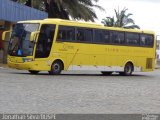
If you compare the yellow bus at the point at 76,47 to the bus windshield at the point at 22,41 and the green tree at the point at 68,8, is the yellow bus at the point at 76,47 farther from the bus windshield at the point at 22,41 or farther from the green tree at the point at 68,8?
the green tree at the point at 68,8

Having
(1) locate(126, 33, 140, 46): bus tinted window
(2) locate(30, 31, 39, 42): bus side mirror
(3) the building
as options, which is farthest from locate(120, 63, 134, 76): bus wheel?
(3) the building

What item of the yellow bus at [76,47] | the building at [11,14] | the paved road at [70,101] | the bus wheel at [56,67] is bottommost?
the paved road at [70,101]

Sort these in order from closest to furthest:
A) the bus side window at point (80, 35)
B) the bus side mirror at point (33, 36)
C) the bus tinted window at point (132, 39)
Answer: the bus side mirror at point (33, 36) < the bus side window at point (80, 35) < the bus tinted window at point (132, 39)

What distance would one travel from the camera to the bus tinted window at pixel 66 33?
28.4 m

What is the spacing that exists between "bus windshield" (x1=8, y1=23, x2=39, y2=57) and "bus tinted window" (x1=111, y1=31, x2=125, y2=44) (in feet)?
19.7

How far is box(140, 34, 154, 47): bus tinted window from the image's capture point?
34.1 metres

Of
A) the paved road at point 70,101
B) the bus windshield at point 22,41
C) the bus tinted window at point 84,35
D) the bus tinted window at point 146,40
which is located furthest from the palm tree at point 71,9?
the paved road at point 70,101

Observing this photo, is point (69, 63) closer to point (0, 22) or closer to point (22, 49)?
point (22, 49)

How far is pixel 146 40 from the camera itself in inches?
1356

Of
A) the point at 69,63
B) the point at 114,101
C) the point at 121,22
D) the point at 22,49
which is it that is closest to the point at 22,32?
the point at 22,49

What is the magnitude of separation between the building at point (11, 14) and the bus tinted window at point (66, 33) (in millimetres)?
8417

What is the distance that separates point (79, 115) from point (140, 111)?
1.97 metres

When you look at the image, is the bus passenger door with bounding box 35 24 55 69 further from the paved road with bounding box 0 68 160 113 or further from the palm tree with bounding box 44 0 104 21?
the palm tree with bounding box 44 0 104 21

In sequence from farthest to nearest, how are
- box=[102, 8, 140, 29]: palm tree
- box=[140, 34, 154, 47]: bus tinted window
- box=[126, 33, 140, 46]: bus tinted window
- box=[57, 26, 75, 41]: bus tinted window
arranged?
1. box=[102, 8, 140, 29]: palm tree
2. box=[140, 34, 154, 47]: bus tinted window
3. box=[126, 33, 140, 46]: bus tinted window
4. box=[57, 26, 75, 41]: bus tinted window
